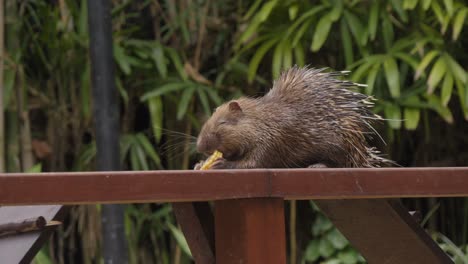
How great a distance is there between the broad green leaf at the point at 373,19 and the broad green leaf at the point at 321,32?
0.15 meters

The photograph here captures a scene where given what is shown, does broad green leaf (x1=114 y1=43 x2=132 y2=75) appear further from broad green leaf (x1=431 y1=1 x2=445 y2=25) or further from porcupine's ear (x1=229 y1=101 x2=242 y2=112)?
porcupine's ear (x1=229 y1=101 x2=242 y2=112)

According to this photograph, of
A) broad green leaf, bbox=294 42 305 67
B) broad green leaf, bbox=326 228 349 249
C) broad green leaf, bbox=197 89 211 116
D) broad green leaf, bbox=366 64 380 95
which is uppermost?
broad green leaf, bbox=294 42 305 67

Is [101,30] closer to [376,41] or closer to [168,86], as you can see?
[168,86]

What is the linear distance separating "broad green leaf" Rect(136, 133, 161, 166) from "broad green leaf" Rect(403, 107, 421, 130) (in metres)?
0.93

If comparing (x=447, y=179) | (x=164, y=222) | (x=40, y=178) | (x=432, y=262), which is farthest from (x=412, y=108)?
(x=40, y=178)

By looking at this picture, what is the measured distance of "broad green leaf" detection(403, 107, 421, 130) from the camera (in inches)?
127

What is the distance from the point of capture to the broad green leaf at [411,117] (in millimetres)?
3223

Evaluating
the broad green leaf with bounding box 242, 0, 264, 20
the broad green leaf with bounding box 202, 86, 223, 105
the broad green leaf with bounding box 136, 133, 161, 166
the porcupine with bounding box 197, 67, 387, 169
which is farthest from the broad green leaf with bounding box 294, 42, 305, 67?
the porcupine with bounding box 197, 67, 387, 169

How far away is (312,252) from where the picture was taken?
142 inches

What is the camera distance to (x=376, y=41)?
3621 millimetres

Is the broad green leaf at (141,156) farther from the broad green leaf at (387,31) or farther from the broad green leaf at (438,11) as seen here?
the broad green leaf at (438,11)

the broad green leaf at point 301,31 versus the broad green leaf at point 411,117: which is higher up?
the broad green leaf at point 301,31

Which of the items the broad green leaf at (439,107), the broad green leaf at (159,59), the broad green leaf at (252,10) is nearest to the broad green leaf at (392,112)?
the broad green leaf at (439,107)

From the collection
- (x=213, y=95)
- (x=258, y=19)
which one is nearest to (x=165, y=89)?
(x=213, y=95)
